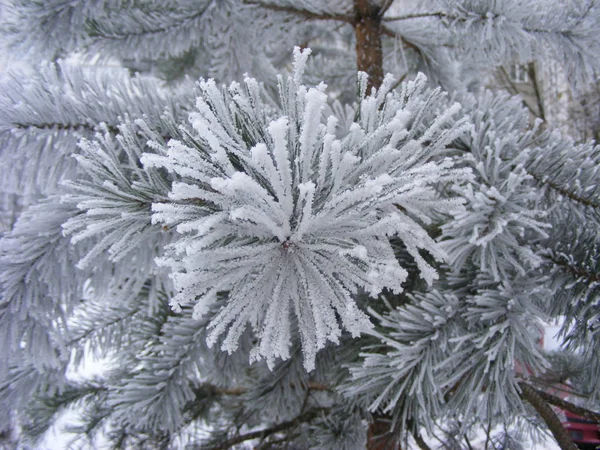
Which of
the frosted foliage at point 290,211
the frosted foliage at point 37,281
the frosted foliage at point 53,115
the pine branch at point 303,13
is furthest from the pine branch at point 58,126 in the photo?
the pine branch at point 303,13

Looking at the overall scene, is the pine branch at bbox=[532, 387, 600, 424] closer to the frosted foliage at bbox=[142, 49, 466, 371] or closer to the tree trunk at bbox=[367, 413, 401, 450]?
the tree trunk at bbox=[367, 413, 401, 450]

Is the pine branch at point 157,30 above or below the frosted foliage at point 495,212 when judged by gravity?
above

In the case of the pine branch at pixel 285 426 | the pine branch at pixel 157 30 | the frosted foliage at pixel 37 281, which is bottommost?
the pine branch at pixel 285 426

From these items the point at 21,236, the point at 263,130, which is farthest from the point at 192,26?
the point at 263,130

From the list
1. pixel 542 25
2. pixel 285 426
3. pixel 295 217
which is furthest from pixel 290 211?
pixel 285 426

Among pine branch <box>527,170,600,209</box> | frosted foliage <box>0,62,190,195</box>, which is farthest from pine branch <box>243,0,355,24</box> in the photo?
pine branch <box>527,170,600,209</box>

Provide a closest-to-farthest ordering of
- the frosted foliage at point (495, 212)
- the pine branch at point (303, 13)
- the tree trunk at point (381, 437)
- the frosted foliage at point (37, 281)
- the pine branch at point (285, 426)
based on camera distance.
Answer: the frosted foliage at point (495, 212) → the frosted foliage at point (37, 281) → the tree trunk at point (381, 437) → the pine branch at point (303, 13) → the pine branch at point (285, 426)

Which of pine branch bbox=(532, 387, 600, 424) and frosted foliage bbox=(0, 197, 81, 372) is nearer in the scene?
frosted foliage bbox=(0, 197, 81, 372)

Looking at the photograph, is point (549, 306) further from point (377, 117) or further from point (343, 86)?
point (343, 86)

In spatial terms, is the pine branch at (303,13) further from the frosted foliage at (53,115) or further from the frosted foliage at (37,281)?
the frosted foliage at (37,281)
